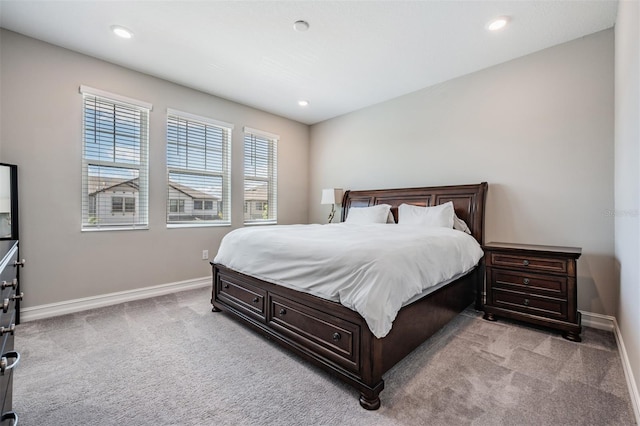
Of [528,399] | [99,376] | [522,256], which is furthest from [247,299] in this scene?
[522,256]

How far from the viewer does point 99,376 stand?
5.91ft

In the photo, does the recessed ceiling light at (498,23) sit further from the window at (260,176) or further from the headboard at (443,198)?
the window at (260,176)

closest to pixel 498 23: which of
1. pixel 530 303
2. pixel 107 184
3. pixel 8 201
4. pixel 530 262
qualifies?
pixel 530 262

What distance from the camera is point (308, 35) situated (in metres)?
2.66

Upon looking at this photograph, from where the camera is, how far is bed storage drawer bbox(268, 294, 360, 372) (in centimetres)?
164

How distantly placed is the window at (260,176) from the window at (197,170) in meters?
0.33

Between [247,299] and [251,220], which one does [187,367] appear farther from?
[251,220]

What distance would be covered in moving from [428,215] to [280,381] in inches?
92.9

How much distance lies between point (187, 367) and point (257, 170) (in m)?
3.24

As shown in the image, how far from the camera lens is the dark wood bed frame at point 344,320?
1580 millimetres

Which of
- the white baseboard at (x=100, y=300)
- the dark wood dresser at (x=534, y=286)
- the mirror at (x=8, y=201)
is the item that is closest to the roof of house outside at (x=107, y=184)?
the mirror at (x=8, y=201)

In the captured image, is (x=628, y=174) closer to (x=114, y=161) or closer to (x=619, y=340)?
(x=619, y=340)

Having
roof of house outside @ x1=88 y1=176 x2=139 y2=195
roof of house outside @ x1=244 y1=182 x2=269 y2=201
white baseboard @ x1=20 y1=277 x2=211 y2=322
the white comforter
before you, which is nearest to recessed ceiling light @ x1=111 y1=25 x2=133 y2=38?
roof of house outside @ x1=88 y1=176 x2=139 y2=195

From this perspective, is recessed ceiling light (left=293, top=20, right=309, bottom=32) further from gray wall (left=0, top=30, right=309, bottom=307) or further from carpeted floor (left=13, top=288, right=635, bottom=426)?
carpeted floor (left=13, top=288, right=635, bottom=426)
